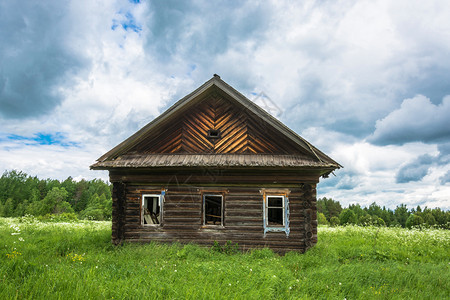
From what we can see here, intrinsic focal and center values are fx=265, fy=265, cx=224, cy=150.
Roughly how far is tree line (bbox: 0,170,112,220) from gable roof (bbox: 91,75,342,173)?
45.7 metres

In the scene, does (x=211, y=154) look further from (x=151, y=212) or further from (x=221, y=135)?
(x=151, y=212)

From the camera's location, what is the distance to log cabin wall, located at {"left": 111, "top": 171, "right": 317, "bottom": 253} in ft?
35.9

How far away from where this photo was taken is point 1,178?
7800 cm

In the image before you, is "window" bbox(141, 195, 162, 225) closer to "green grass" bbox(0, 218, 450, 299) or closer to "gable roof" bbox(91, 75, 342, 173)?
"green grass" bbox(0, 218, 450, 299)

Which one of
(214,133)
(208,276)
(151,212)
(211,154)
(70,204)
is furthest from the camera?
(70,204)

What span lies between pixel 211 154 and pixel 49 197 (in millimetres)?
69476

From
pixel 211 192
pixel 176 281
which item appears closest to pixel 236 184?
pixel 211 192

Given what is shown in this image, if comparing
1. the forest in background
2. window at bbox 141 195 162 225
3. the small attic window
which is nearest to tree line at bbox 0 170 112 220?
the forest in background

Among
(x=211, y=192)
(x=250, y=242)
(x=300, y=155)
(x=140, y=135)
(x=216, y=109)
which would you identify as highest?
(x=216, y=109)

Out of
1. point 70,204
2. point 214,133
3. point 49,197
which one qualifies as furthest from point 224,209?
point 70,204

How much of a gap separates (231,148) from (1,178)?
94058 mm

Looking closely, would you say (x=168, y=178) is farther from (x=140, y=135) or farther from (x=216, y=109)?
(x=216, y=109)

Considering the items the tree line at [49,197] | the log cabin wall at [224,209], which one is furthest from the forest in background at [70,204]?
the log cabin wall at [224,209]

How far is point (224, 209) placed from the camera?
1122 centimetres
